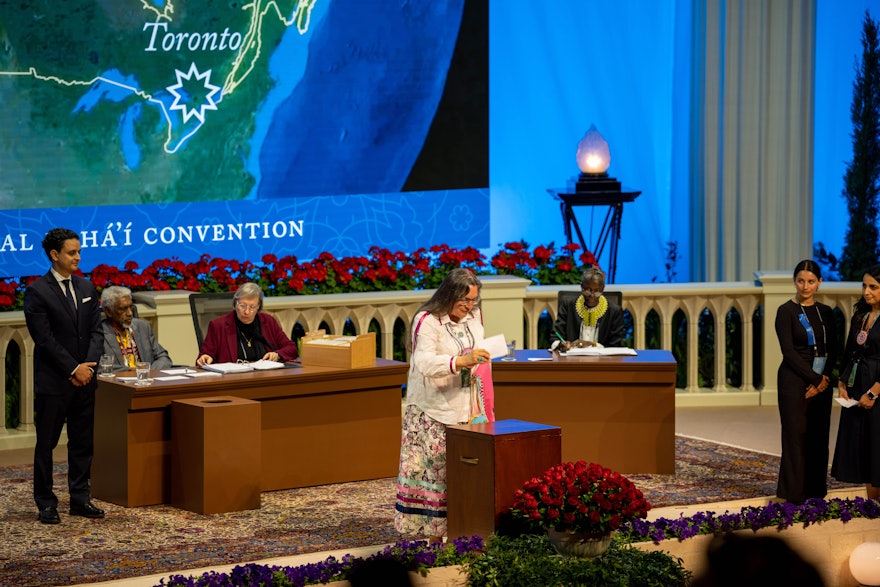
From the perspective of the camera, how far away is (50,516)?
7.83 metres

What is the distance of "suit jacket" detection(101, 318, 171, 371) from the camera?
8773 millimetres

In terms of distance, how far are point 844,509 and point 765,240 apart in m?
5.96

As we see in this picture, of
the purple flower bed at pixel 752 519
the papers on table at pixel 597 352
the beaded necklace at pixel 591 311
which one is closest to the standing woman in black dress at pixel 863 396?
the purple flower bed at pixel 752 519

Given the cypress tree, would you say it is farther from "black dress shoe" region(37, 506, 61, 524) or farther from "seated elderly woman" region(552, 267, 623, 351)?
"black dress shoe" region(37, 506, 61, 524)

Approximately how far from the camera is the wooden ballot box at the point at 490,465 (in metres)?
6.55

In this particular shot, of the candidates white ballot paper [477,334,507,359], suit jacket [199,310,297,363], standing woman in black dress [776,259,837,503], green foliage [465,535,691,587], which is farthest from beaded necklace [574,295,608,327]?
green foliage [465,535,691,587]

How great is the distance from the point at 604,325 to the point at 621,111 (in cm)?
517

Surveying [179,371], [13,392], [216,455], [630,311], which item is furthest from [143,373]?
[630,311]

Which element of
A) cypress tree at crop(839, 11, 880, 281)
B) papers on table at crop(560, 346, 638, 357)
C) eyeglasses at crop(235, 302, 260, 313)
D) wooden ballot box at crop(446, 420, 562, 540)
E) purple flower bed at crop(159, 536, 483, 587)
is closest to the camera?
purple flower bed at crop(159, 536, 483, 587)

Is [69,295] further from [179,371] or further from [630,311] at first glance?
[630,311]

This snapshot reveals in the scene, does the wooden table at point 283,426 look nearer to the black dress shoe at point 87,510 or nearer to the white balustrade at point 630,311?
the black dress shoe at point 87,510

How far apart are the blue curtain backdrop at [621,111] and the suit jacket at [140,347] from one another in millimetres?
5693

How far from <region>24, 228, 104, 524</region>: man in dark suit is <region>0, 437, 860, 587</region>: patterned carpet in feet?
1.06

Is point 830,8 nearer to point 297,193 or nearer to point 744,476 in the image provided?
point 297,193
